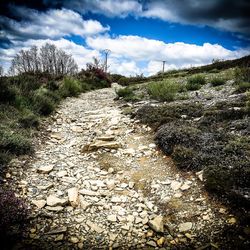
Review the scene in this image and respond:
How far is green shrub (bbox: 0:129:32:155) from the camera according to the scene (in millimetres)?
5221

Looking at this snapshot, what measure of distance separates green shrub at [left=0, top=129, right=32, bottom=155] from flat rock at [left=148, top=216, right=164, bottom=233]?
335 cm

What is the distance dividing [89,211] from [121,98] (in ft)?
29.9

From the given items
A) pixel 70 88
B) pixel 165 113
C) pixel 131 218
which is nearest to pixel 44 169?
pixel 131 218

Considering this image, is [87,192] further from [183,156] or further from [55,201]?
[183,156]

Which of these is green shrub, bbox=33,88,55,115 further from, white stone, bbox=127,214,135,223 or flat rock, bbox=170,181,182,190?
white stone, bbox=127,214,135,223

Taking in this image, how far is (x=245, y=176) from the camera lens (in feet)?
13.0

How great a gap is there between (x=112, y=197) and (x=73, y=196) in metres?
0.67

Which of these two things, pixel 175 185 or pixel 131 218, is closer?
pixel 131 218

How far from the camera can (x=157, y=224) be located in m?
3.49

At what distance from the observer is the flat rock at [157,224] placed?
342 centimetres

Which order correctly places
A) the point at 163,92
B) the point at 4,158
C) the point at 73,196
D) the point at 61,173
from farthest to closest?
the point at 163,92 → the point at 61,173 → the point at 4,158 → the point at 73,196

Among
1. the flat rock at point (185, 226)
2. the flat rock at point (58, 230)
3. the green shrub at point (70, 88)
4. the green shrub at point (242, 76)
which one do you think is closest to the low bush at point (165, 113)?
the flat rock at point (185, 226)

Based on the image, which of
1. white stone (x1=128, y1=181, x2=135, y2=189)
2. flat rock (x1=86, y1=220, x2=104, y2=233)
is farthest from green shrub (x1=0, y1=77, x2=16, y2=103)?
flat rock (x1=86, y1=220, x2=104, y2=233)

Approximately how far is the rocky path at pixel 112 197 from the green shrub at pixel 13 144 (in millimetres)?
324
